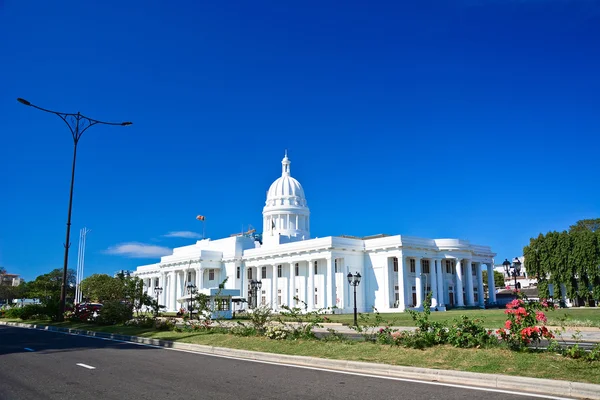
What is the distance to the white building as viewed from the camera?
218ft

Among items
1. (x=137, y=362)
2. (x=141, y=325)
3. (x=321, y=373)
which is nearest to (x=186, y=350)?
(x=137, y=362)

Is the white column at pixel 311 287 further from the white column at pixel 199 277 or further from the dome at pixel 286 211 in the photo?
the white column at pixel 199 277

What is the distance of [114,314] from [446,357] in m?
24.3

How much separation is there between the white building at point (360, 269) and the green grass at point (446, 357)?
4735 cm

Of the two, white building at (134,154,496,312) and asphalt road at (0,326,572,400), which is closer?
asphalt road at (0,326,572,400)

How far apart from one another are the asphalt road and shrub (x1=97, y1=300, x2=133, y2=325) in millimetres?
14814

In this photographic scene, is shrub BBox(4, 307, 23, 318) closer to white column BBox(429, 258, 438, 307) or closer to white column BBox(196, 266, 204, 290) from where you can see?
white column BBox(196, 266, 204, 290)

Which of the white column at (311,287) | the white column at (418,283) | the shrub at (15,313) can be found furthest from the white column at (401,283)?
the shrub at (15,313)

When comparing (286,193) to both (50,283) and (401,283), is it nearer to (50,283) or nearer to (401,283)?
(401,283)

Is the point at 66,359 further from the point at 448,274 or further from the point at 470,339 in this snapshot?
the point at 448,274

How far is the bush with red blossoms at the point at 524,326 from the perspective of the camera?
39.9 feet

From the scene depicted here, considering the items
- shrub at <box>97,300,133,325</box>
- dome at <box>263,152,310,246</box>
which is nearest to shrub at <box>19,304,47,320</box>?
shrub at <box>97,300,133,325</box>

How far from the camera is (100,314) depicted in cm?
3212

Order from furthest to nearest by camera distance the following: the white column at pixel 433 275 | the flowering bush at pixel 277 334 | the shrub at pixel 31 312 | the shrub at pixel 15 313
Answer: the white column at pixel 433 275 → the shrub at pixel 15 313 → the shrub at pixel 31 312 → the flowering bush at pixel 277 334
